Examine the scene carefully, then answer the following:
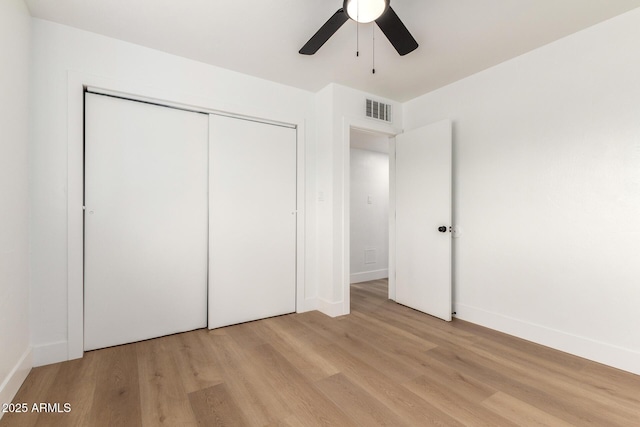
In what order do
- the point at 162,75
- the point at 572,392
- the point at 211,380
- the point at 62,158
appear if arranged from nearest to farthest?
the point at 572,392, the point at 211,380, the point at 62,158, the point at 162,75

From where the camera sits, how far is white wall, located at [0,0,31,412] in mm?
1543

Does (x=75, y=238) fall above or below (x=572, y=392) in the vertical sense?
above

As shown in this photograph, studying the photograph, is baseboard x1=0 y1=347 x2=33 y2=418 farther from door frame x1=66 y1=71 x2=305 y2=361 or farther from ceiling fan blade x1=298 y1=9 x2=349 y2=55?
ceiling fan blade x1=298 y1=9 x2=349 y2=55

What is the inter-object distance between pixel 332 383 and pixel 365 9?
2157 millimetres

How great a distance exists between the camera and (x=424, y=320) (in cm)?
289

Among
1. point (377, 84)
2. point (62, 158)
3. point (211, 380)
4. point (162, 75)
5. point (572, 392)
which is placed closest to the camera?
point (572, 392)

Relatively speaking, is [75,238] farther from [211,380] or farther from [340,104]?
[340,104]

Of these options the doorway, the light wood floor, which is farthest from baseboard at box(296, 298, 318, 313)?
the doorway

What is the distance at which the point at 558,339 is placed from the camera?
2.24 metres

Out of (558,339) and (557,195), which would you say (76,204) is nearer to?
(557,195)

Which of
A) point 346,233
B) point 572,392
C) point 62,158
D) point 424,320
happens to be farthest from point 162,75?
point 572,392

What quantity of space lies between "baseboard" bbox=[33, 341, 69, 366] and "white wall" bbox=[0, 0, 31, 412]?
3.4 inches

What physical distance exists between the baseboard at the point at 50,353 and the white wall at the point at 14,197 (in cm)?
9

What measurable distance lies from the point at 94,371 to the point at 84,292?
0.59m
